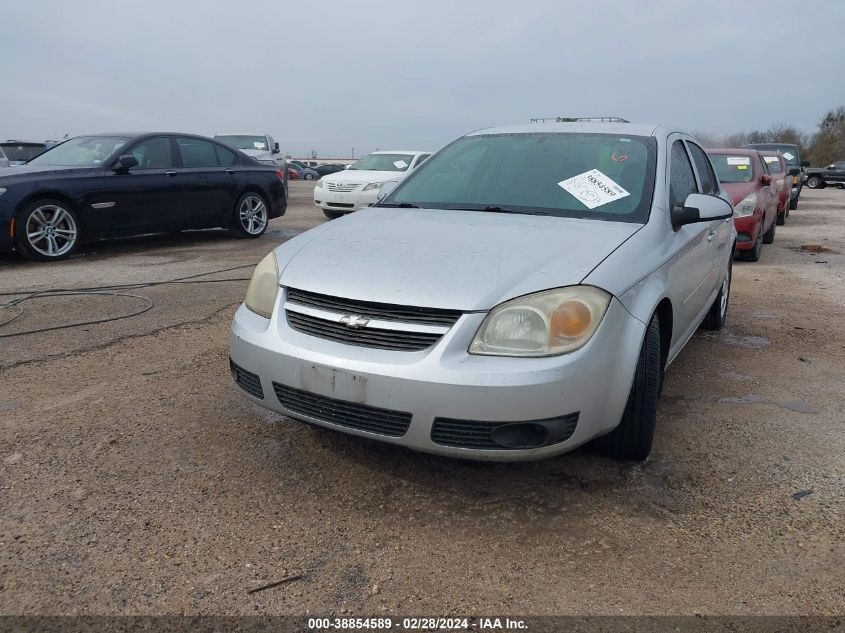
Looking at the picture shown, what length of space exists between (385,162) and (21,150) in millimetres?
7538

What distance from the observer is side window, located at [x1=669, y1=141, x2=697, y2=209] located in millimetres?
3506

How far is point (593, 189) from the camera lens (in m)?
3.40

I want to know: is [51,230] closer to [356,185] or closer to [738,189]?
[356,185]

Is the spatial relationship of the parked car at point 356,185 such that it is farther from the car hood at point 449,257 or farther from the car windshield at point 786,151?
the car hood at point 449,257

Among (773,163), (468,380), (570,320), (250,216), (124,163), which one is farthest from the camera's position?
(773,163)

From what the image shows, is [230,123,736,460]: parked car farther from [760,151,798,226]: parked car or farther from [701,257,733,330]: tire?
[760,151,798,226]: parked car

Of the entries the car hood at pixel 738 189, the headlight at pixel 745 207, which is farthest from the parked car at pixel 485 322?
the car hood at pixel 738 189

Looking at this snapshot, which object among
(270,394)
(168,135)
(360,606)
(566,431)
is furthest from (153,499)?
(168,135)

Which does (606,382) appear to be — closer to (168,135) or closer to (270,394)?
(270,394)

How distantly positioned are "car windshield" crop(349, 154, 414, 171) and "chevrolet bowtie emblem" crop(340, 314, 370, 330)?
38.0ft

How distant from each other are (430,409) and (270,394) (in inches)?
28.1

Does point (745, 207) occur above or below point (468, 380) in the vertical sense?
below

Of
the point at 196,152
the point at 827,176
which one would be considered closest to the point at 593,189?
the point at 196,152

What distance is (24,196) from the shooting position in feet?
24.3
